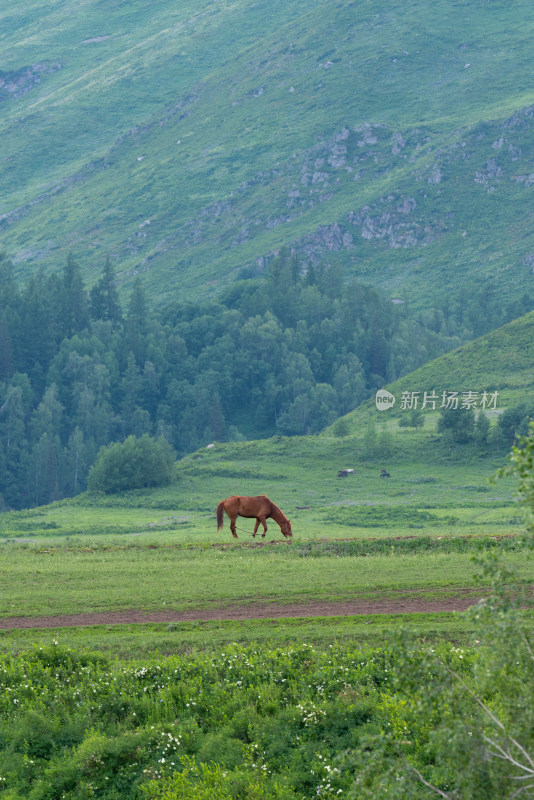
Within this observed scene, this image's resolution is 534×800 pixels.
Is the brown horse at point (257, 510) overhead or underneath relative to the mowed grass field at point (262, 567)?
overhead

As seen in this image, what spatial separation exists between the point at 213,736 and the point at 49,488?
106592 millimetres

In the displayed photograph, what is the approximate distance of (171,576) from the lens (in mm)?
29953

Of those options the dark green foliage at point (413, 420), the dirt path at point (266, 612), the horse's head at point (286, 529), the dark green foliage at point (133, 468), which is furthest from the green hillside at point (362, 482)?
the dirt path at point (266, 612)

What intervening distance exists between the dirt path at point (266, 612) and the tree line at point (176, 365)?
99.6m

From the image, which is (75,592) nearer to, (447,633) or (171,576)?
(171,576)

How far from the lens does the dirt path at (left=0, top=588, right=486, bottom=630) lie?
78.2ft

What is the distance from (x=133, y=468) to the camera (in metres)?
81.6

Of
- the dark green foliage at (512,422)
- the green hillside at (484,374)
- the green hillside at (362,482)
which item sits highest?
the green hillside at (484,374)

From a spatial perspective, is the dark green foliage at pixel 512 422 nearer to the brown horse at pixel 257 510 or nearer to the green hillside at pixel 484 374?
the green hillside at pixel 484 374

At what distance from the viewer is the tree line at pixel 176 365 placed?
132 meters

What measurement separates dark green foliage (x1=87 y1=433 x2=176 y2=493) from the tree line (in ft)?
136

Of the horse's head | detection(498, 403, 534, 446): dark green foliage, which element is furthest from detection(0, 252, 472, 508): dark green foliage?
the horse's head

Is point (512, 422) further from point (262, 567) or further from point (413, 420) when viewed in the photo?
point (262, 567)

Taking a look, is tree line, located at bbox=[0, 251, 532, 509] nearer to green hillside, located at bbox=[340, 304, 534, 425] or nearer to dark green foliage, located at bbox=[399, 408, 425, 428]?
green hillside, located at bbox=[340, 304, 534, 425]
